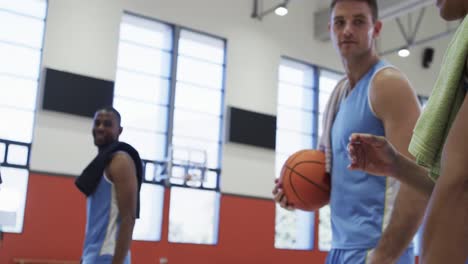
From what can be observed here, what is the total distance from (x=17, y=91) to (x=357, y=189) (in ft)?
25.9

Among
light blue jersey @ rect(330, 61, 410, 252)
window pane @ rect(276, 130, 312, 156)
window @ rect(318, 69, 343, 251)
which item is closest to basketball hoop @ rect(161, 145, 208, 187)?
window pane @ rect(276, 130, 312, 156)

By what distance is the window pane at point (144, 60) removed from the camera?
33.3 feet

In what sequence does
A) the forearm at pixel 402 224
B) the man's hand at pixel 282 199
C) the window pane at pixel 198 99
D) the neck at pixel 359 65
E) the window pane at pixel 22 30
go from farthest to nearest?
the window pane at pixel 198 99, the window pane at pixel 22 30, the man's hand at pixel 282 199, the neck at pixel 359 65, the forearm at pixel 402 224

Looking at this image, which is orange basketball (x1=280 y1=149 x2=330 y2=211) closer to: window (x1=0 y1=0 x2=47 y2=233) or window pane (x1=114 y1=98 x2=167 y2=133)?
window (x1=0 y1=0 x2=47 y2=233)

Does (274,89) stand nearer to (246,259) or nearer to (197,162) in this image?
(197,162)

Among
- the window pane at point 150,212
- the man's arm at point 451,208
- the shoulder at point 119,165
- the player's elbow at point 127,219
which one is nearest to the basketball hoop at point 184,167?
the window pane at point 150,212

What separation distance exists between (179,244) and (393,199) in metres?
8.16

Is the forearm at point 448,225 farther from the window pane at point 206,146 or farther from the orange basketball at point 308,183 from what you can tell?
the window pane at point 206,146

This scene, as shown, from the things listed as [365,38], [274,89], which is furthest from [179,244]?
[365,38]

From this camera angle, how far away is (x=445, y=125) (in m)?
1.18

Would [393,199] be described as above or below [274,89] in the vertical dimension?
below

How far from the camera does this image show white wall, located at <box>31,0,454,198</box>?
30.2 feet

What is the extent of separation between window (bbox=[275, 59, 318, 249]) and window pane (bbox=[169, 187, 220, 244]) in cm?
145

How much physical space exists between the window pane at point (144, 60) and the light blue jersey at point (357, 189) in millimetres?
8144
